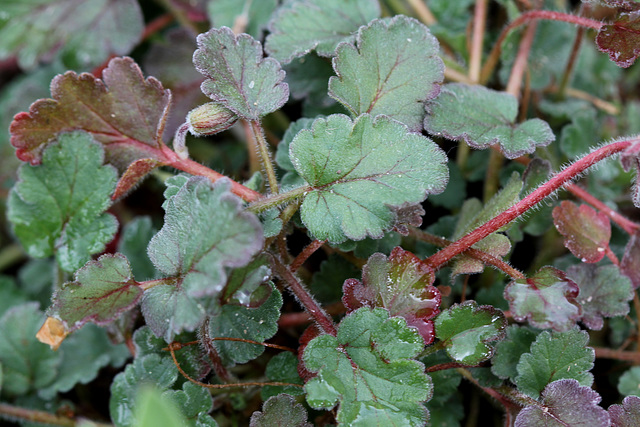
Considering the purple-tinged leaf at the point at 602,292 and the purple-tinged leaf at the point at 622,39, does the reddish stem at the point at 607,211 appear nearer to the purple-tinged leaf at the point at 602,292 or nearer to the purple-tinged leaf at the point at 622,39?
the purple-tinged leaf at the point at 602,292

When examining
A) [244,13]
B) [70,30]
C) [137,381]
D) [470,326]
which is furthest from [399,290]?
[70,30]

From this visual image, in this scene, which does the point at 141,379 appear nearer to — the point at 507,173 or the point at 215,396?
the point at 215,396

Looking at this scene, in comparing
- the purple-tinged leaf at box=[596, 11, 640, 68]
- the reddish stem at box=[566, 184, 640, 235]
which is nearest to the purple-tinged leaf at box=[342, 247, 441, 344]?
the reddish stem at box=[566, 184, 640, 235]

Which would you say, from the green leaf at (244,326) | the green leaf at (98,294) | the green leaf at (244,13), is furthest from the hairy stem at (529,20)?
the green leaf at (98,294)

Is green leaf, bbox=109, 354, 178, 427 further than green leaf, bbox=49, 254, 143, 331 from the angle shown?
Yes

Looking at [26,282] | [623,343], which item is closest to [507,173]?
[623,343]

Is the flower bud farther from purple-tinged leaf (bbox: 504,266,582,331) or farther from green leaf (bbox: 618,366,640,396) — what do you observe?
green leaf (bbox: 618,366,640,396)

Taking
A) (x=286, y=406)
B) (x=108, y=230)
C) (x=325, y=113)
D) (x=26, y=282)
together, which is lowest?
(x=26, y=282)
